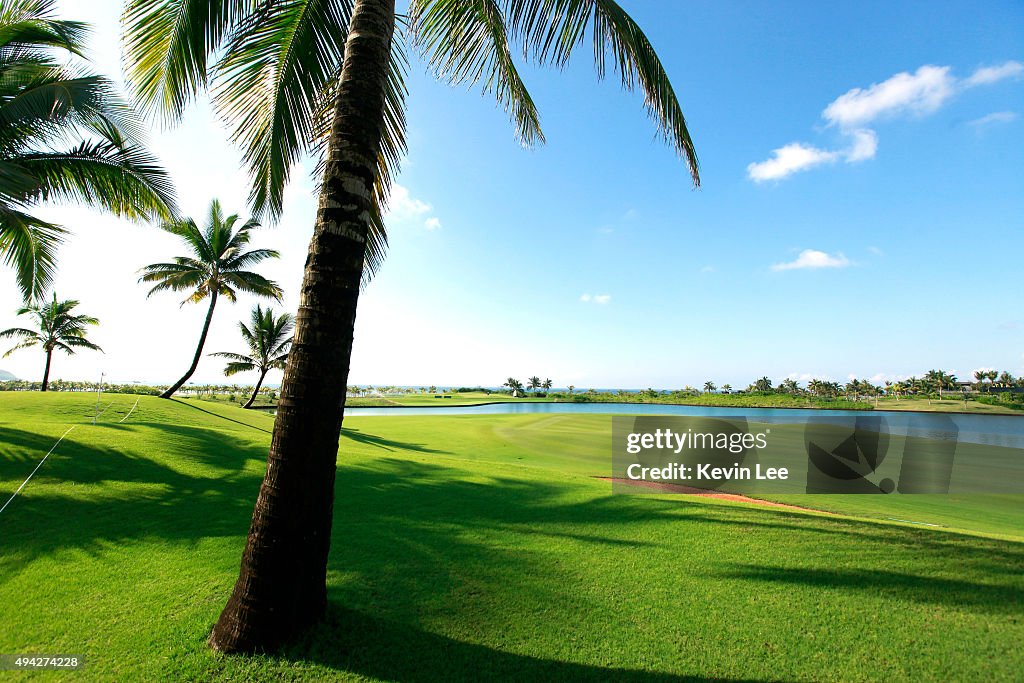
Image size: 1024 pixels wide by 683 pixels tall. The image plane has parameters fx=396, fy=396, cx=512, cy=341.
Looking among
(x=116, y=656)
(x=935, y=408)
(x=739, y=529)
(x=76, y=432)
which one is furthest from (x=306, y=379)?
(x=935, y=408)

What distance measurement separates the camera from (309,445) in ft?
8.08

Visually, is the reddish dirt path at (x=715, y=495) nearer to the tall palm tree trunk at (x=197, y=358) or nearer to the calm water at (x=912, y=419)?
the calm water at (x=912, y=419)

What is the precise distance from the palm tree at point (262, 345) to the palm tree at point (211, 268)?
9667 millimetres

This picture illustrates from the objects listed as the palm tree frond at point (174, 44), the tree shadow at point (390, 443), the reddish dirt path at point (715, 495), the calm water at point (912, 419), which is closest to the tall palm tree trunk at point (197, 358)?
the tree shadow at point (390, 443)

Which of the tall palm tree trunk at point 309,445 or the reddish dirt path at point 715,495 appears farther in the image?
the reddish dirt path at point 715,495

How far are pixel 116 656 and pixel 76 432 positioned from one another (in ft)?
22.1

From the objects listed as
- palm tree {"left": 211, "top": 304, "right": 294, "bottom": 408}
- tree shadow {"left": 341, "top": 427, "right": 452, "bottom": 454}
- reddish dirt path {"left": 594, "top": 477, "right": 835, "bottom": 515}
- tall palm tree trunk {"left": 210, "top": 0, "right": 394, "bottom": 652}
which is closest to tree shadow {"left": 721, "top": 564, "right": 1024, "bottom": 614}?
reddish dirt path {"left": 594, "top": 477, "right": 835, "bottom": 515}

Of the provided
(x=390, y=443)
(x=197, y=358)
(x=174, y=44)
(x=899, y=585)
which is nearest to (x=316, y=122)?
(x=174, y=44)

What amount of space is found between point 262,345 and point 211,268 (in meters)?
11.6

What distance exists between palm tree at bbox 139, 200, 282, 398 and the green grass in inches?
621

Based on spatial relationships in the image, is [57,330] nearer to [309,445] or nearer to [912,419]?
[309,445]

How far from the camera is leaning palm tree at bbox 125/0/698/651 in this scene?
244cm

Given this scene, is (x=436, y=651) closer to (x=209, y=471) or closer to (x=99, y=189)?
(x=209, y=471)

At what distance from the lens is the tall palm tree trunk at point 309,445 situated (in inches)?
94.3
